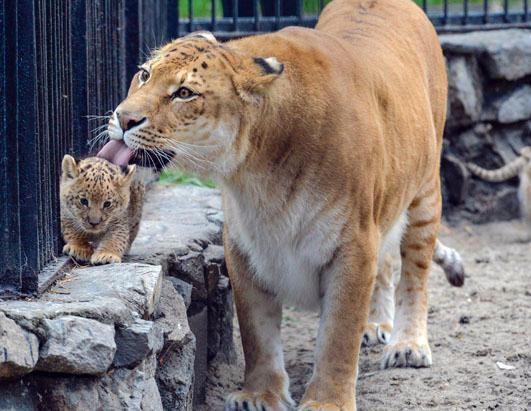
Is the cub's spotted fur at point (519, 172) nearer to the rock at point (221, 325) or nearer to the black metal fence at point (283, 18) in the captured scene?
the black metal fence at point (283, 18)

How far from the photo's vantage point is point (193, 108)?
4.32 meters

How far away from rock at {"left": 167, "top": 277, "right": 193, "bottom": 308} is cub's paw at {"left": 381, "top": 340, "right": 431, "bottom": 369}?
4.06 feet

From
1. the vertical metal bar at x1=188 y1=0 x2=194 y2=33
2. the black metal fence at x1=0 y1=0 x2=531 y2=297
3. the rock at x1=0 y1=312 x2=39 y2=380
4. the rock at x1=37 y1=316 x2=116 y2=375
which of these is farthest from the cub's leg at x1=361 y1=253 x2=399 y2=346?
the rock at x1=0 y1=312 x2=39 y2=380

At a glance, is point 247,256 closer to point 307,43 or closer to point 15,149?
point 307,43

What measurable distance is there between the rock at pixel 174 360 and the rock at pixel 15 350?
98 cm

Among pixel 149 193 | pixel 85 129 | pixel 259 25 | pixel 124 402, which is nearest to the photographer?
pixel 124 402

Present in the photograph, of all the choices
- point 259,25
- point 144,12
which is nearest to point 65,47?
point 144,12

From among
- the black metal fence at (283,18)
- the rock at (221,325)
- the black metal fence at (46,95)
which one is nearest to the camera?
the black metal fence at (46,95)

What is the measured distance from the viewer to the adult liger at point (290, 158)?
4.36 meters

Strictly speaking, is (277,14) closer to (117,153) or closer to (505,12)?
(505,12)

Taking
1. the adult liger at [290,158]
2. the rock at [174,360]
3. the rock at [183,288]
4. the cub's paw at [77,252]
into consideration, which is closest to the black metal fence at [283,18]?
the adult liger at [290,158]

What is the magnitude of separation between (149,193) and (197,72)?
268 centimetres

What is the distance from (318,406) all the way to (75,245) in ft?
3.97

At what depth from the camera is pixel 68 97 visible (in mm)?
5062
